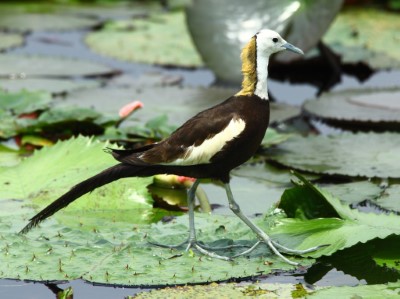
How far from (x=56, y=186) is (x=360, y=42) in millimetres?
3480

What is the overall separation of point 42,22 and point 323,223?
477 cm

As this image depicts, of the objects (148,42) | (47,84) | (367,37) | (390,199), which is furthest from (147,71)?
(390,199)

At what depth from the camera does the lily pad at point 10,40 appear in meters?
6.43

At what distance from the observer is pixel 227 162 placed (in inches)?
111

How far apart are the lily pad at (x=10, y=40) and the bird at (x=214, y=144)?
3.71 meters

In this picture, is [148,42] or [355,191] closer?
[355,191]

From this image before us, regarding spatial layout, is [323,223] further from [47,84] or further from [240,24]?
[47,84]

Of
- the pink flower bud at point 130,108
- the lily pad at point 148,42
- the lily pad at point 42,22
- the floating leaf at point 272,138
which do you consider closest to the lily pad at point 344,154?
the floating leaf at point 272,138

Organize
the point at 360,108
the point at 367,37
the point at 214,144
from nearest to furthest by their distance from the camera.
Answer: the point at 214,144 → the point at 360,108 → the point at 367,37

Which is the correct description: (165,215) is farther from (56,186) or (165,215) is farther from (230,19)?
(230,19)

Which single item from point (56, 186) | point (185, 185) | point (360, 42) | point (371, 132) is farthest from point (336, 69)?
point (56, 186)

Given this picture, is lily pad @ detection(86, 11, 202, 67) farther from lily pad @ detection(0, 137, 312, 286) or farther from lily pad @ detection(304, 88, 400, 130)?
lily pad @ detection(0, 137, 312, 286)

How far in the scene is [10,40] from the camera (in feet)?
21.6

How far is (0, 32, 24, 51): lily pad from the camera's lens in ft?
21.1
